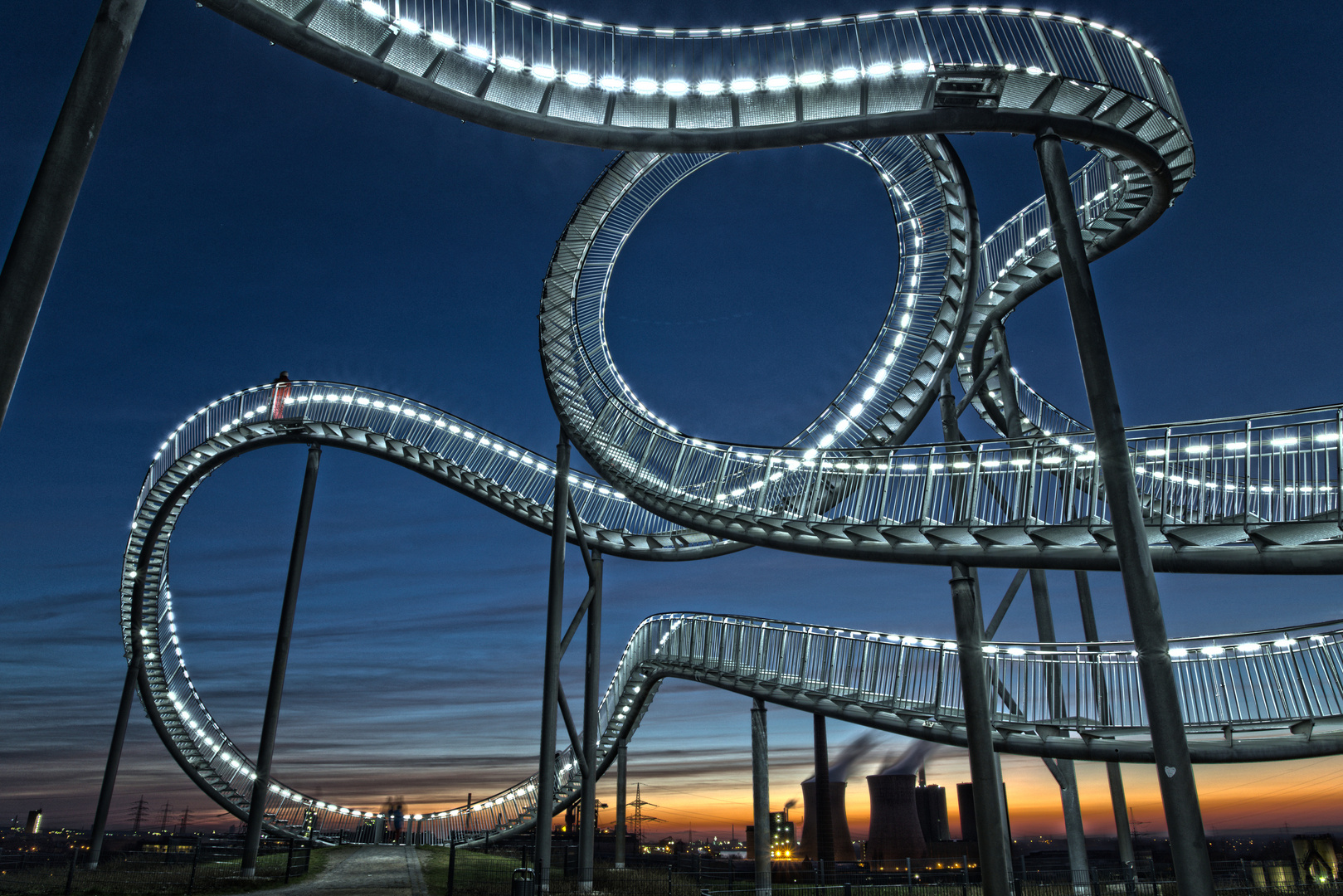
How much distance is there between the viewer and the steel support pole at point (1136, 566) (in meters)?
6.85

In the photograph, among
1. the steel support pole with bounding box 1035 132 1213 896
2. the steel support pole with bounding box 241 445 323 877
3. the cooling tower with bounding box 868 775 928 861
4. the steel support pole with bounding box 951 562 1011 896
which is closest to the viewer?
the steel support pole with bounding box 1035 132 1213 896

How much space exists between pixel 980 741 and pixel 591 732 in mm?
8941

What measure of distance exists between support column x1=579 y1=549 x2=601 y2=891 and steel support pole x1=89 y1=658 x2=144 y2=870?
536 inches

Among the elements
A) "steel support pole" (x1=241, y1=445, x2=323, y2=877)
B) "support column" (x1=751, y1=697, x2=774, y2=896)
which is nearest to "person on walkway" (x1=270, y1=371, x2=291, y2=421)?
"steel support pole" (x1=241, y1=445, x2=323, y2=877)

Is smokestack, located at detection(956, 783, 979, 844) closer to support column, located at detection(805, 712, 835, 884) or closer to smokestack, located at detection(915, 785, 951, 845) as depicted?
smokestack, located at detection(915, 785, 951, 845)

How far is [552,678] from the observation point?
51.8ft

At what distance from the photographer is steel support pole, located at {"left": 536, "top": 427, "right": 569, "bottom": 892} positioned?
1495 centimetres

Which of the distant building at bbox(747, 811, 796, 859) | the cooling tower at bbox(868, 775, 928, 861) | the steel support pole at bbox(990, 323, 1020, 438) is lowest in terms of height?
the distant building at bbox(747, 811, 796, 859)

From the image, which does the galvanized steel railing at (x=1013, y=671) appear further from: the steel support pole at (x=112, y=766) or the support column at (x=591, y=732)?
the steel support pole at (x=112, y=766)

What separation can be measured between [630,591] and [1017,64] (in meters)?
37.9

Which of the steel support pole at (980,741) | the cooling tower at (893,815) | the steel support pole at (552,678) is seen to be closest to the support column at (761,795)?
the steel support pole at (552,678)

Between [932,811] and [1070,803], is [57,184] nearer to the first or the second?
[1070,803]

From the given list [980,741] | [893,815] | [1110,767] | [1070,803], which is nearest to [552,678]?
[980,741]

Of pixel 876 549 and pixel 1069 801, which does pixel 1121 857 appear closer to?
pixel 1069 801
